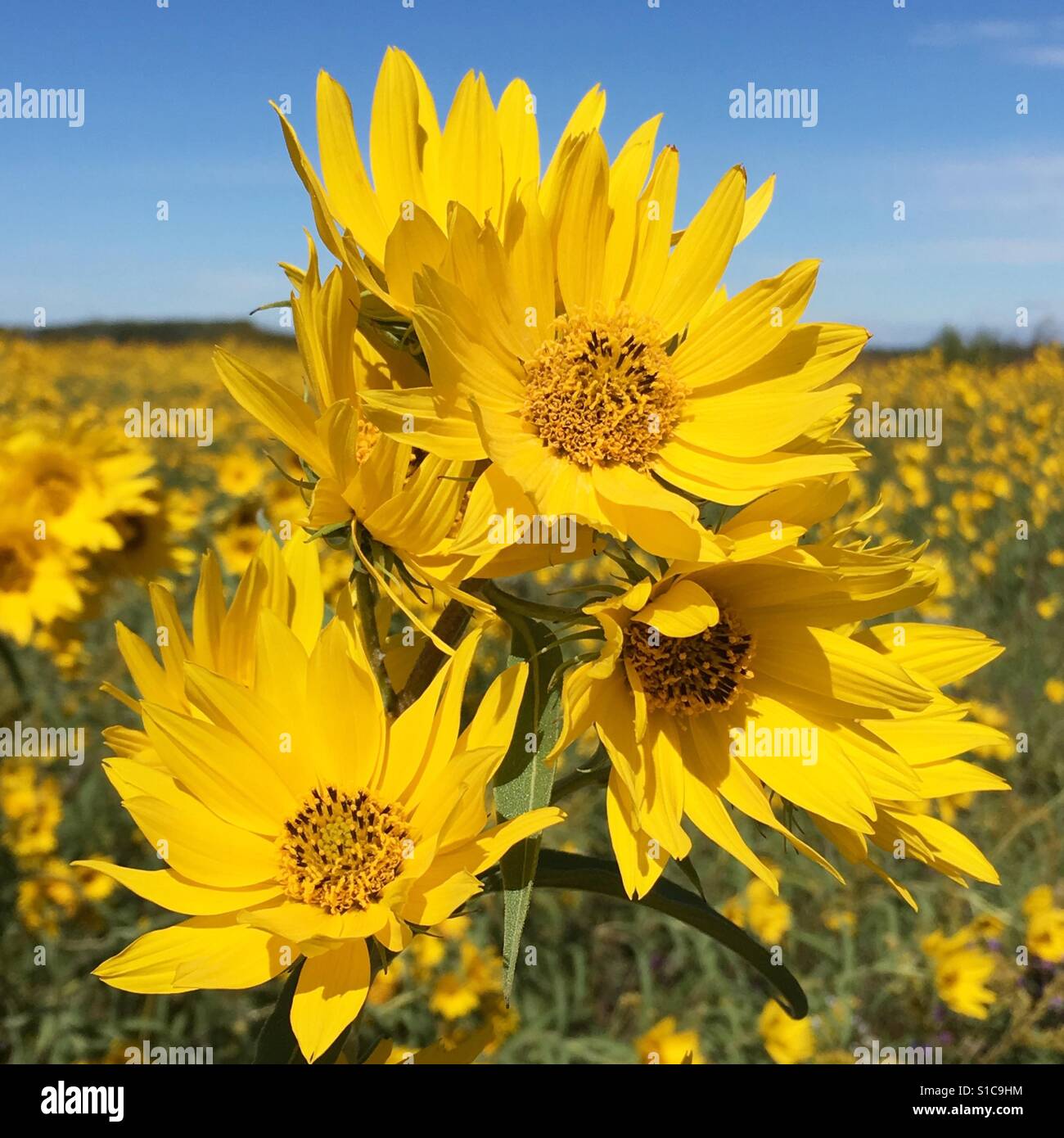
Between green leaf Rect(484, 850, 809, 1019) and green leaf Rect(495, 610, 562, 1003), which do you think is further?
green leaf Rect(484, 850, 809, 1019)

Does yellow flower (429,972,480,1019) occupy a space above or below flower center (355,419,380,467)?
below

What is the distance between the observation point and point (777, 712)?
3.41 ft

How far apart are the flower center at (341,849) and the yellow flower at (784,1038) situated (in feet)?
7.58

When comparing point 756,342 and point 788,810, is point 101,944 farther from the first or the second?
point 756,342

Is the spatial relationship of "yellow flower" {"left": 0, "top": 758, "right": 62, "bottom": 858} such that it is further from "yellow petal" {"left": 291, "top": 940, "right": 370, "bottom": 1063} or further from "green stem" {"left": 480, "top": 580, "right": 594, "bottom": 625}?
"green stem" {"left": 480, "top": 580, "right": 594, "bottom": 625}

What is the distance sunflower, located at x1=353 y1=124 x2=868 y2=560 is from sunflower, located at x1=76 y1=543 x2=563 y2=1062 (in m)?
0.21

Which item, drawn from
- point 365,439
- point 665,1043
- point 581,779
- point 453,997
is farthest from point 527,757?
point 453,997

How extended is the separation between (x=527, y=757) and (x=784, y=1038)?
2.47 meters

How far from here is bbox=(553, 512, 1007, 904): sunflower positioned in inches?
35.4

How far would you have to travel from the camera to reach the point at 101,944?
8.77ft

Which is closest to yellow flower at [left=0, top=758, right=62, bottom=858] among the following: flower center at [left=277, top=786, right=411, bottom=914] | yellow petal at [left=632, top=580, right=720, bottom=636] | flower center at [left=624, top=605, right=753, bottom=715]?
flower center at [left=277, top=786, right=411, bottom=914]

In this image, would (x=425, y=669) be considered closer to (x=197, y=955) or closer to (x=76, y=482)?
(x=197, y=955)
